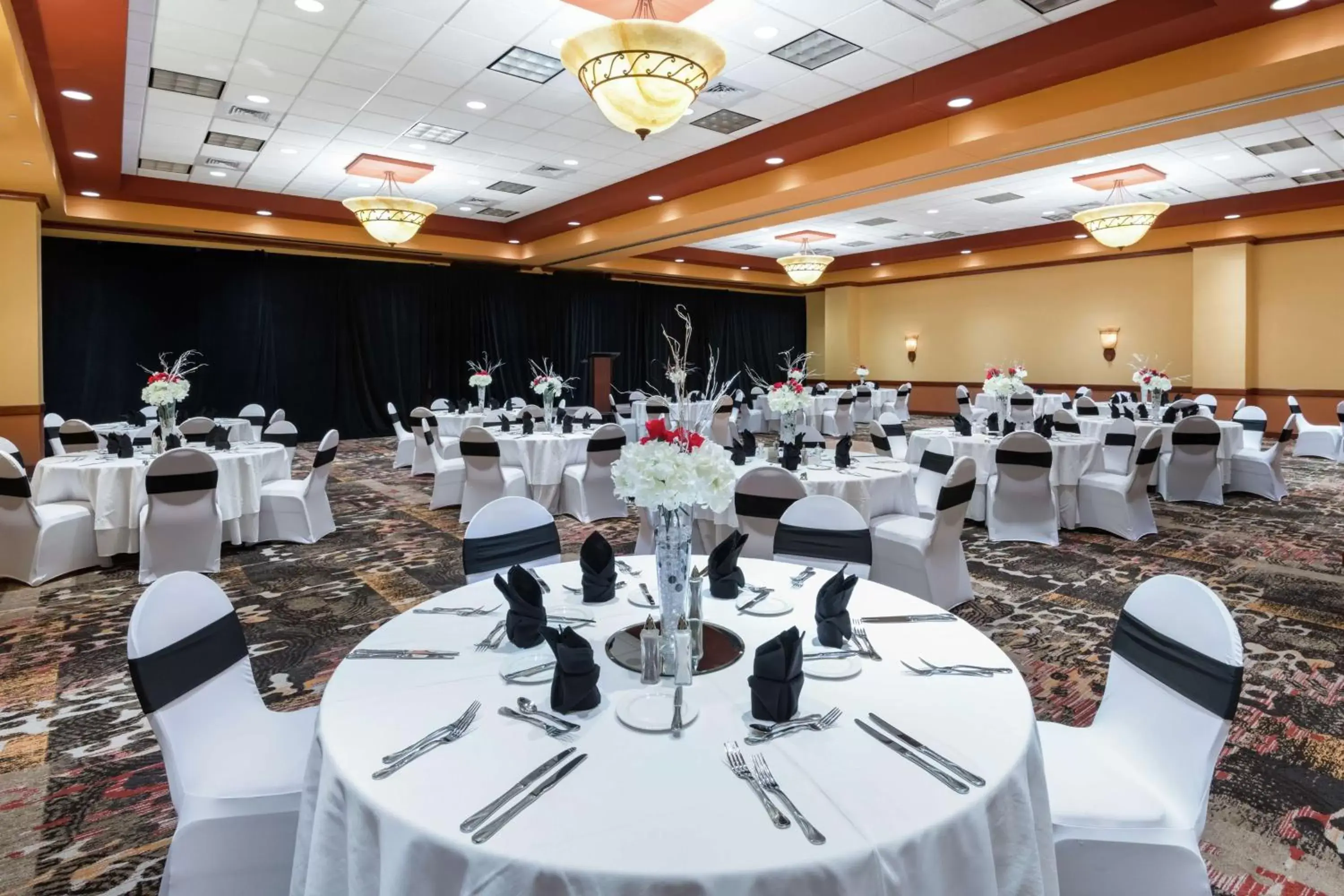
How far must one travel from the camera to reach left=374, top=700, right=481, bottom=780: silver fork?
1.29 m

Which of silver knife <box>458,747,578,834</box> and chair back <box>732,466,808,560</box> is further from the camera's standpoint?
chair back <box>732,466,808,560</box>

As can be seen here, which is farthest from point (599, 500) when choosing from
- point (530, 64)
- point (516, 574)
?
point (516, 574)

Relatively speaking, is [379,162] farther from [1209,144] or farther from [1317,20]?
[1209,144]

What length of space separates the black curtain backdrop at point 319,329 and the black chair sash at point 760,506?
9.34 metres

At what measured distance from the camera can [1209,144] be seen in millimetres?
8359

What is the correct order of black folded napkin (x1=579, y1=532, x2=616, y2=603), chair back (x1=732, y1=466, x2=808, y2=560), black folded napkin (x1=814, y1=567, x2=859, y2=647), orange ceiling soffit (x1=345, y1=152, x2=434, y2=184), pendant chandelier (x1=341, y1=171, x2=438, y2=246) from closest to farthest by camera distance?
black folded napkin (x1=814, y1=567, x2=859, y2=647) → black folded napkin (x1=579, y1=532, x2=616, y2=603) → chair back (x1=732, y1=466, x2=808, y2=560) → pendant chandelier (x1=341, y1=171, x2=438, y2=246) → orange ceiling soffit (x1=345, y1=152, x2=434, y2=184)

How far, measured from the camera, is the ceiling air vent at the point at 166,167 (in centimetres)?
908

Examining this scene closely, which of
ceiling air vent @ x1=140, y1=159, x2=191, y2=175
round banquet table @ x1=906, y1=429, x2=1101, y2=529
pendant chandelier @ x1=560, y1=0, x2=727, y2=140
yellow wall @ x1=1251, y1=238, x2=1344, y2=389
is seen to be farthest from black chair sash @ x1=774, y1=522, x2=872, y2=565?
yellow wall @ x1=1251, y1=238, x2=1344, y2=389

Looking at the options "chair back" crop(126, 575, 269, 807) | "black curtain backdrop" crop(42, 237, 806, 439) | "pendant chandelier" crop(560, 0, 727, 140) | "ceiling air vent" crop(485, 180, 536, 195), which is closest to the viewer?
"chair back" crop(126, 575, 269, 807)

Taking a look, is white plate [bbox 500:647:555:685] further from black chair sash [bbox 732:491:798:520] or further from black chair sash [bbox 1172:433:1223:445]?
black chair sash [bbox 1172:433:1223:445]

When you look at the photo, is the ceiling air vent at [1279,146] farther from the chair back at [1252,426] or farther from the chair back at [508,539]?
the chair back at [508,539]

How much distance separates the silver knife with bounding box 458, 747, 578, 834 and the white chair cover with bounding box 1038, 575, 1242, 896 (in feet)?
3.33

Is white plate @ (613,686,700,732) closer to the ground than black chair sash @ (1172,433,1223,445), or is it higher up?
closer to the ground

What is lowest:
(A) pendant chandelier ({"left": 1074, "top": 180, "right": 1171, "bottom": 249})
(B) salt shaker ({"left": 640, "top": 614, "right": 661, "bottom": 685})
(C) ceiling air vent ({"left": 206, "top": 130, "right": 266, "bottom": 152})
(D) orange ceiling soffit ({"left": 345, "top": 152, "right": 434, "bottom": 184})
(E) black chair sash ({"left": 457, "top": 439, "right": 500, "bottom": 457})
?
(B) salt shaker ({"left": 640, "top": 614, "right": 661, "bottom": 685})
